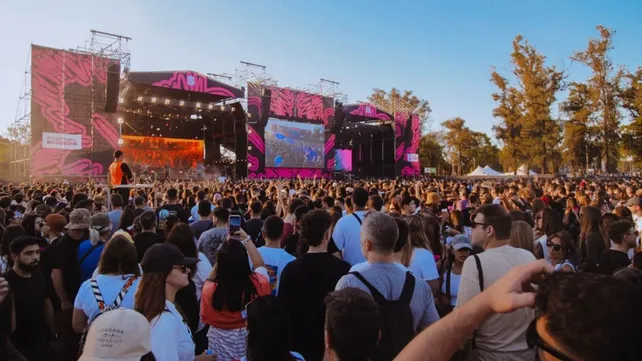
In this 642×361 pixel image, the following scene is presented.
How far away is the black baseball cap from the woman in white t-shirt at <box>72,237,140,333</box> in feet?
1.18

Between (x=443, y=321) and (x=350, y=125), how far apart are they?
35.1 meters

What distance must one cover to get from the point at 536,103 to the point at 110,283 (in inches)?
1290

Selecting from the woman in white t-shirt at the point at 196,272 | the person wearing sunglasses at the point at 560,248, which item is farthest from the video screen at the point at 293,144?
the person wearing sunglasses at the point at 560,248

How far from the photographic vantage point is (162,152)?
34.6m

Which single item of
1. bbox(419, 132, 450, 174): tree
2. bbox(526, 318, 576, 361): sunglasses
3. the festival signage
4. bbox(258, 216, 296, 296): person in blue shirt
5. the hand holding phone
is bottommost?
bbox(258, 216, 296, 296): person in blue shirt

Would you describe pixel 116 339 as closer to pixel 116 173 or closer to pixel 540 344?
pixel 540 344

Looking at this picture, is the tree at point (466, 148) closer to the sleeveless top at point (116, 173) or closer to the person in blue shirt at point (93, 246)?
the sleeveless top at point (116, 173)

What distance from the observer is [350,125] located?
35.8m

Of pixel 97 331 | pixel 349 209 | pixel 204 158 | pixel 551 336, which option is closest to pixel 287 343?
pixel 97 331

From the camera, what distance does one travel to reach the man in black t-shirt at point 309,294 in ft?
9.28

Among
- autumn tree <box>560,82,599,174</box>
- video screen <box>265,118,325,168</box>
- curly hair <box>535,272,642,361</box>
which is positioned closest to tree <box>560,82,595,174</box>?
autumn tree <box>560,82,599,174</box>

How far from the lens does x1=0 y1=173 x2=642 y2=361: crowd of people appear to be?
A: 0.99 meters

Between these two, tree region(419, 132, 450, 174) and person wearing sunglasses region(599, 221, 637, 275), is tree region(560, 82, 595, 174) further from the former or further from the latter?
person wearing sunglasses region(599, 221, 637, 275)

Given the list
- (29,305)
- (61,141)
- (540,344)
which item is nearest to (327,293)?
(540,344)
